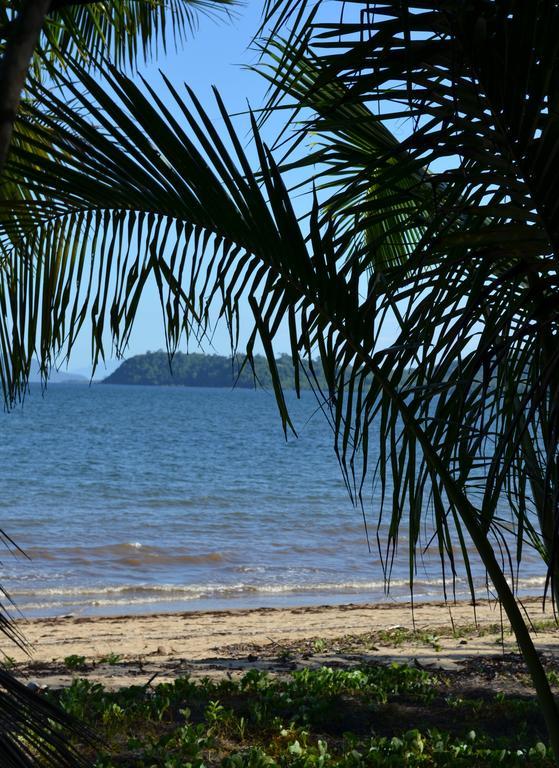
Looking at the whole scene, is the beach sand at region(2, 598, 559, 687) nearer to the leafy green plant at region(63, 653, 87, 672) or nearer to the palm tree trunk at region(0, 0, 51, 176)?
the leafy green plant at region(63, 653, 87, 672)

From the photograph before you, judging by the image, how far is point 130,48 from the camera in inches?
154

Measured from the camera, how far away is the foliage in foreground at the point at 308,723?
11.4 feet

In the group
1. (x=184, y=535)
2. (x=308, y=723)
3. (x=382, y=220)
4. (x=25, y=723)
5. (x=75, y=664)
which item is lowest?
(x=184, y=535)

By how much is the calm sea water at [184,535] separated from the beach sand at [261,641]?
91cm

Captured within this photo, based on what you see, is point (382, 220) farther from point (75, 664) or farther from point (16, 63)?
point (75, 664)

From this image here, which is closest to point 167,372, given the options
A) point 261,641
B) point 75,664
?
point 261,641

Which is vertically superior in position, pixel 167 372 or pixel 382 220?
pixel 167 372

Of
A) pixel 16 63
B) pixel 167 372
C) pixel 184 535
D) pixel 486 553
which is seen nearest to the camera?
pixel 16 63

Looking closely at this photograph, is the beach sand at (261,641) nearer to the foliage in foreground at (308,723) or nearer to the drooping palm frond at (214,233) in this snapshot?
the foliage in foreground at (308,723)

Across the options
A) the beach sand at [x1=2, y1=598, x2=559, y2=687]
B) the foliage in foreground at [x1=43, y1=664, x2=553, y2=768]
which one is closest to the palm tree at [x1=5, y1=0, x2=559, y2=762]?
the foliage in foreground at [x1=43, y1=664, x2=553, y2=768]

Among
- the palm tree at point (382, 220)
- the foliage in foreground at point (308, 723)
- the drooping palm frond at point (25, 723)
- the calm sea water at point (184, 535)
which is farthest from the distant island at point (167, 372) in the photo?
the drooping palm frond at point (25, 723)

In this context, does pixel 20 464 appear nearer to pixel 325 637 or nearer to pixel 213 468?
pixel 213 468

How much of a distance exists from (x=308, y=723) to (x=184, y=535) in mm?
12048

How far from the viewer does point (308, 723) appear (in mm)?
4004
